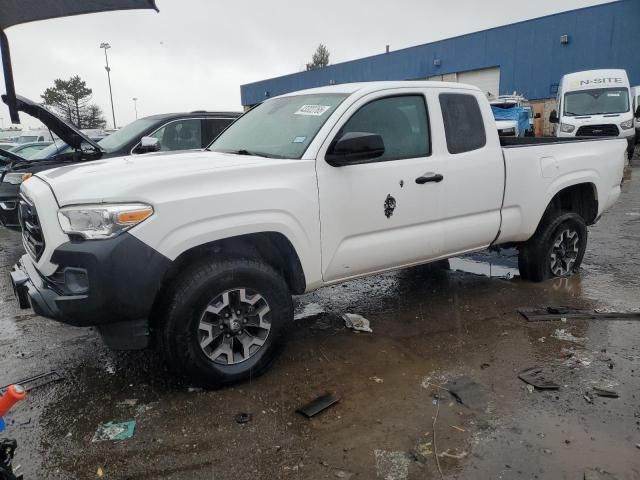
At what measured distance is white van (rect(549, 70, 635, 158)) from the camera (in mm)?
15336

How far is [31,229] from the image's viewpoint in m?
3.17

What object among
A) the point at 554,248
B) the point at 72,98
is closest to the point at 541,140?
the point at 554,248

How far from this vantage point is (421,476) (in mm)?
2430

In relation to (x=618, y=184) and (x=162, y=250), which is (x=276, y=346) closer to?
(x=162, y=250)

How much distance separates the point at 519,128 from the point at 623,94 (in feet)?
12.1

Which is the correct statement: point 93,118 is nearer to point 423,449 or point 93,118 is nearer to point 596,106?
point 596,106

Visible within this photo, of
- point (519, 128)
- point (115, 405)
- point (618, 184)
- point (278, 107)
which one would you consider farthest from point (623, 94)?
point (115, 405)

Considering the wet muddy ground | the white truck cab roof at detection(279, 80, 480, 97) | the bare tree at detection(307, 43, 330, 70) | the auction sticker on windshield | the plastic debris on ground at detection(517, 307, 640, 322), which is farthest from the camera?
the bare tree at detection(307, 43, 330, 70)

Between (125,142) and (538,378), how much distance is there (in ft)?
18.6

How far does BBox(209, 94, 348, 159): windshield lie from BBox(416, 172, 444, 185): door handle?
2.79ft

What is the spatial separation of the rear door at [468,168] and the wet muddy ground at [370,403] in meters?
0.80

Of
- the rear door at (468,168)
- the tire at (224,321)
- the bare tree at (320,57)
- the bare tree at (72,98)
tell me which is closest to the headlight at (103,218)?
the tire at (224,321)

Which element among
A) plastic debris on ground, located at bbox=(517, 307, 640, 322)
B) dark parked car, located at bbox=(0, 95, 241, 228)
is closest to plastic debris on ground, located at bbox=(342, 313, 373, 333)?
plastic debris on ground, located at bbox=(517, 307, 640, 322)

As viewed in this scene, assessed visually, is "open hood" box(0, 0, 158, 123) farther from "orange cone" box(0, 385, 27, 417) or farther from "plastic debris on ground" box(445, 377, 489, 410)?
"plastic debris on ground" box(445, 377, 489, 410)
